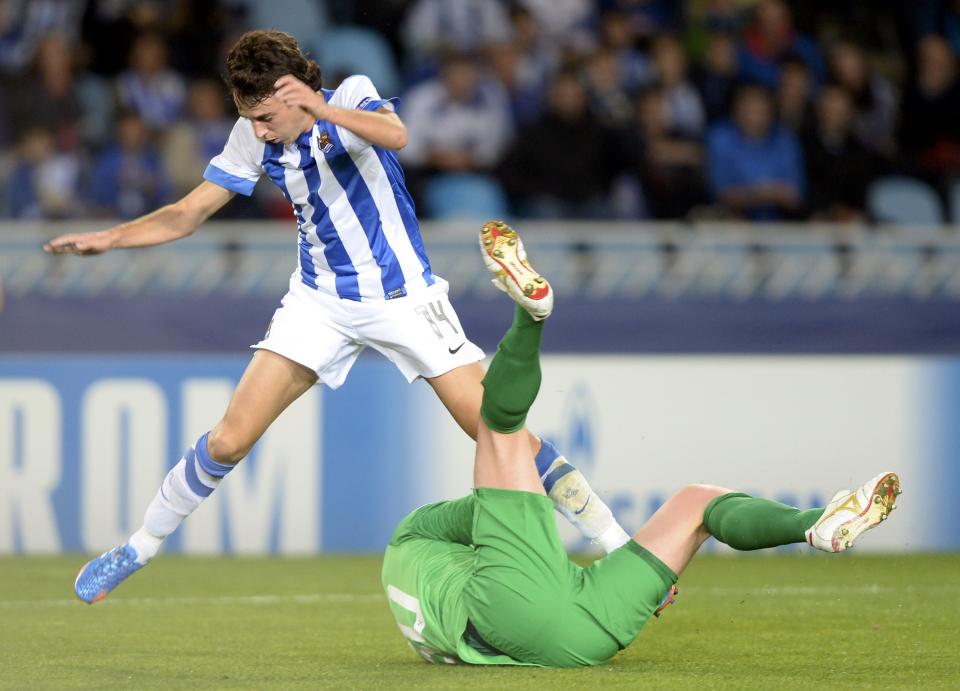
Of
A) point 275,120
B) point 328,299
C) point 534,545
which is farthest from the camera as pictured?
Answer: point 328,299

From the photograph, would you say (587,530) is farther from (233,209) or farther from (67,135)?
(67,135)

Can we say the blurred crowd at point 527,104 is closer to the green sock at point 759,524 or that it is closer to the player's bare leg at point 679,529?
the player's bare leg at point 679,529

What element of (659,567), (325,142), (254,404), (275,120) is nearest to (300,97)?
(275,120)

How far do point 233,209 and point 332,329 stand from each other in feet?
16.6

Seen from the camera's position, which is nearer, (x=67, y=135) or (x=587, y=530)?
(x=587, y=530)

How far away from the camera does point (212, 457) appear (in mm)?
6133

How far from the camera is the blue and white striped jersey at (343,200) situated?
5.95m

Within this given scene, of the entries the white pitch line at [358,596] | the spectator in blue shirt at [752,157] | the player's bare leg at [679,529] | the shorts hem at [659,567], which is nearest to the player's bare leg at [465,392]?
the player's bare leg at [679,529]

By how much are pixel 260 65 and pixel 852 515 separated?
239cm

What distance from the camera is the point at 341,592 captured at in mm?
7559

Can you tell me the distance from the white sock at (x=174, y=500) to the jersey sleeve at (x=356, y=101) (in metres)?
1.22

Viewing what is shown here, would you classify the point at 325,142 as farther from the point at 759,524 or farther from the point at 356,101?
the point at 759,524

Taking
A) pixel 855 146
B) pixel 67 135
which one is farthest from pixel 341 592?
pixel 855 146

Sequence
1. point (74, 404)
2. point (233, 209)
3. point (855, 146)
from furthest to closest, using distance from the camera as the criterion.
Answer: point (855, 146) → point (233, 209) → point (74, 404)
